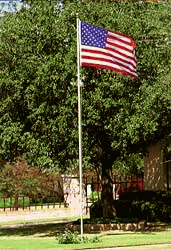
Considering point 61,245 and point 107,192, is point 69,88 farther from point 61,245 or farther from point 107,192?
point 61,245

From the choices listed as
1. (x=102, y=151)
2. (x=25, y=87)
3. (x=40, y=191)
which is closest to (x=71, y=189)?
(x=40, y=191)

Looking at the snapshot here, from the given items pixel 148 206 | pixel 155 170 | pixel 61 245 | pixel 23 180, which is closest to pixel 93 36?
pixel 61 245

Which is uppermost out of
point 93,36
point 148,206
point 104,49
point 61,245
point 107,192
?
point 93,36

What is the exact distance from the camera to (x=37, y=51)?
24.8 metres

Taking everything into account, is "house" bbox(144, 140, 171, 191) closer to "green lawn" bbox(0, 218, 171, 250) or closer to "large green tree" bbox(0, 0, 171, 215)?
"large green tree" bbox(0, 0, 171, 215)

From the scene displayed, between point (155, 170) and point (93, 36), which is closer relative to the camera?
point (93, 36)

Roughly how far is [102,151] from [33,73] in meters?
5.34

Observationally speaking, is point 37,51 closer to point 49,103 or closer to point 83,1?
point 49,103

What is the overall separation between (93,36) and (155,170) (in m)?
15.2

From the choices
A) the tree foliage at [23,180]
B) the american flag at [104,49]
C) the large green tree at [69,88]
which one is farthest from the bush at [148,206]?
the tree foliage at [23,180]

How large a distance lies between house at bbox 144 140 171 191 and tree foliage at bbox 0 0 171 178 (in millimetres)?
6169

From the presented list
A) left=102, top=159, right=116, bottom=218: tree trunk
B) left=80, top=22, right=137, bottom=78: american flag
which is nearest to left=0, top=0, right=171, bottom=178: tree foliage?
left=102, top=159, right=116, bottom=218: tree trunk

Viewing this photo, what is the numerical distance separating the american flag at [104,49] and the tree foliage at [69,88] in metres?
2.41

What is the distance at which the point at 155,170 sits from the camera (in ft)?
113
